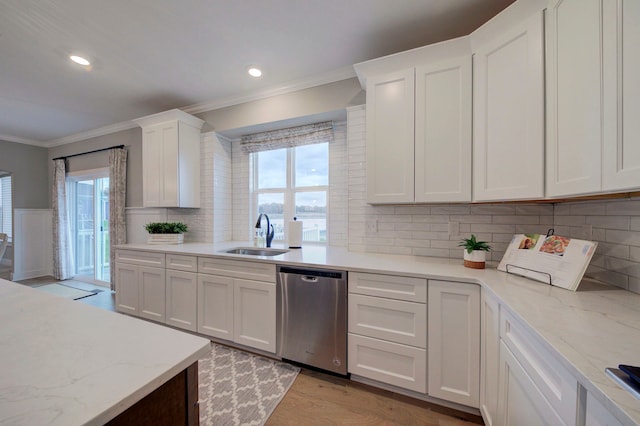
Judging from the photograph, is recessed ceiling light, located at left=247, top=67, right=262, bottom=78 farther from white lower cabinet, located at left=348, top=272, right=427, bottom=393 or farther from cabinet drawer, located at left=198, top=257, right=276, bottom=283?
white lower cabinet, located at left=348, top=272, right=427, bottom=393

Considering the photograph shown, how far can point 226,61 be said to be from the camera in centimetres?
222

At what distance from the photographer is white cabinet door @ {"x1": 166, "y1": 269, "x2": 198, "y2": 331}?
7.72 feet

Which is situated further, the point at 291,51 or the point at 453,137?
the point at 291,51

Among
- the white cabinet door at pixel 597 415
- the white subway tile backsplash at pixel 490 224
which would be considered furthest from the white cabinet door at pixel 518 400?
the white subway tile backsplash at pixel 490 224

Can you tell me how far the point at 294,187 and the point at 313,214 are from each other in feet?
1.41

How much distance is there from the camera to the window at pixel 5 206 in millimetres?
4320

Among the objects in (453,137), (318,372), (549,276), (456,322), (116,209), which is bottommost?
(318,372)

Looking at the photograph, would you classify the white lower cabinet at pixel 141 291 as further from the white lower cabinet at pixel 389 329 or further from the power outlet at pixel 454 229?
the power outlet at pixel 454 229

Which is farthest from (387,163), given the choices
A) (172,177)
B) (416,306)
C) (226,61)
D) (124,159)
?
(124,159)

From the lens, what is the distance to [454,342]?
1.49m

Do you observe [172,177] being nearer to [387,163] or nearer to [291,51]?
[291,51]

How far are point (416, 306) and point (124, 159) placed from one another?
4.45 metres

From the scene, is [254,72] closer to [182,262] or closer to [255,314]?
[182,262]

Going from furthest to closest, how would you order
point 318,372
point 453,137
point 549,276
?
point 318,372
point 453,137
point 549,276
